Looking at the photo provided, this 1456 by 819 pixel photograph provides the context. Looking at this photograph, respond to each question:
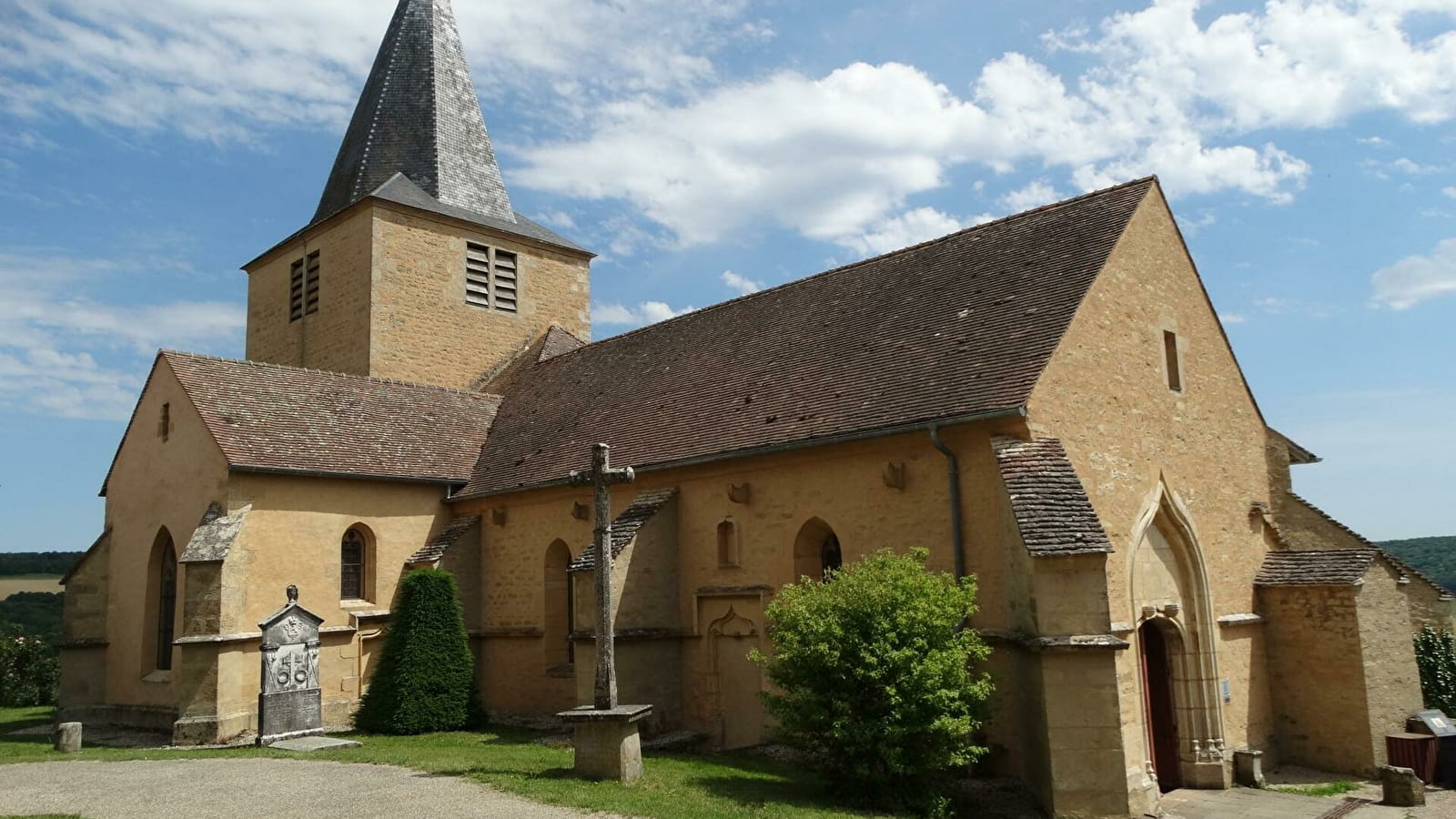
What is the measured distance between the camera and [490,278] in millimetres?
30203

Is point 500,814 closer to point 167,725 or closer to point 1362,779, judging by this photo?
point 167,725

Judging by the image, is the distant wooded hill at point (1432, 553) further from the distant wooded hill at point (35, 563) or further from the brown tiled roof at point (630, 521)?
the distant wooded hill at point (35, 563)

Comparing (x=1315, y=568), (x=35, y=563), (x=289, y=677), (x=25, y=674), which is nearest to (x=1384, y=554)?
(x=1315, y=568)

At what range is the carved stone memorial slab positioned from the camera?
1805cm

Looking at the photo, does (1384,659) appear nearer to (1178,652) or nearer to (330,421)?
(1178,652)

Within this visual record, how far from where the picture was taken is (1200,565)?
1650cm

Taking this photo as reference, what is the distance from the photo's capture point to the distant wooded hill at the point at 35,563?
200 feet

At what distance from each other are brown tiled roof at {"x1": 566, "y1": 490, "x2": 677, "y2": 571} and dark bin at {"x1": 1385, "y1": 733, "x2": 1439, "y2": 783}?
12.5m

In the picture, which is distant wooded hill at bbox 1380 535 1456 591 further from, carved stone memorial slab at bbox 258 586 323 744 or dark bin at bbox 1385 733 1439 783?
carved stone memorial slab at bbox 258 586 323 744

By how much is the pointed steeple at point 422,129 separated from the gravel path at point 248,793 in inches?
739

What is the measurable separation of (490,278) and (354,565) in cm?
1106

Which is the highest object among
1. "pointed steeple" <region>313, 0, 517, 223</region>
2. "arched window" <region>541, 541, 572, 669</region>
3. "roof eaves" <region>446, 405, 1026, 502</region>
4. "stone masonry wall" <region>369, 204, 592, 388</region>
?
"pointed steeple" <region>313, 0, 517, 223</region>

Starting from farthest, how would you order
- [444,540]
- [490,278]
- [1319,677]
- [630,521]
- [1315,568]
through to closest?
[490,278], [444,540], [630,521], [1315,568], [1319,677]

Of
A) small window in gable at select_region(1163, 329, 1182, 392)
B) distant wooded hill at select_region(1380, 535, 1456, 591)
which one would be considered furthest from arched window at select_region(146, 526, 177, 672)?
distant wooded hill at select_region(1380, 535, 1456, 591)
